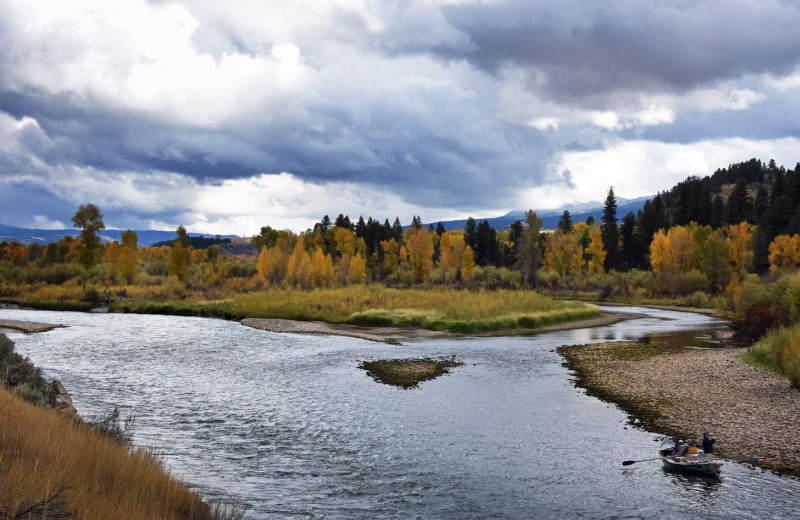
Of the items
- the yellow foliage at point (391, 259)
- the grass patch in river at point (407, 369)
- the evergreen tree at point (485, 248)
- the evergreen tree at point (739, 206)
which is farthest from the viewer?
the evergreen tree at point (485, 248)

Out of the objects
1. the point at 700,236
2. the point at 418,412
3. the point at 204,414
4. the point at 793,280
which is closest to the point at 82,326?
the point at 204,414

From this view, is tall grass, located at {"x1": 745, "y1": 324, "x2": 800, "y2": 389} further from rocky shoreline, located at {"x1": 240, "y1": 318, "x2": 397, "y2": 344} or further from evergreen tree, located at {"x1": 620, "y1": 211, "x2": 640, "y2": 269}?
evergreen tree, located at {"x1": 620, "y1": 211, "x2": 640, "y2": 269}

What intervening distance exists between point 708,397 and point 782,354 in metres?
7.16

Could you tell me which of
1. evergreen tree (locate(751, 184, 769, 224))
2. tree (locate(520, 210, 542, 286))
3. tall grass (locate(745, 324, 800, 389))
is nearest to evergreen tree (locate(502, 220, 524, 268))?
tree (locate(520, 210, 542, 286))

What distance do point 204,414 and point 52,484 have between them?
14.3m

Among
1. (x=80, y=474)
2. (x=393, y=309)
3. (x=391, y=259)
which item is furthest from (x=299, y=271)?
(x=80, y=474)

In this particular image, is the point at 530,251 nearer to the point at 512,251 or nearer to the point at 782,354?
the point at 512,251

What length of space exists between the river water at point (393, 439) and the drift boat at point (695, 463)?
0.91 ft

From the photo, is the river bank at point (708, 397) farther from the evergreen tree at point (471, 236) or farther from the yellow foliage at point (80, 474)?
the evergreen tree at point (471, 236)

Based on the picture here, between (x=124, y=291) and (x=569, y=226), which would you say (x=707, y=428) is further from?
(x=569, y=226)

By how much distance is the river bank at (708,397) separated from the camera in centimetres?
1730

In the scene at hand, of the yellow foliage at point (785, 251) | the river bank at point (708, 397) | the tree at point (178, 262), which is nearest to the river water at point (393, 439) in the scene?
the river bank at point (708, 397)

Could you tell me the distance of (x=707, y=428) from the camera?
63.4 ft

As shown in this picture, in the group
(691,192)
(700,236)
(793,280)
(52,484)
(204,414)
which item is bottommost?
(204,414)
